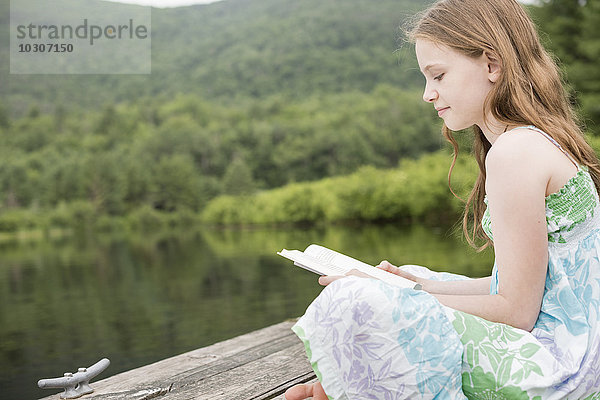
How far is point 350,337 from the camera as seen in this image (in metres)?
0.92

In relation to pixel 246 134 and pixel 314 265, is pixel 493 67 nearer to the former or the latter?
pixel 314 265

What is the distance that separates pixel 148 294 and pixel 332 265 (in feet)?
28.3

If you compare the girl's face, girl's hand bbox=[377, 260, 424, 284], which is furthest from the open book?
the girl's face

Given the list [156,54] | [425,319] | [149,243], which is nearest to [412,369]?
[425,319]

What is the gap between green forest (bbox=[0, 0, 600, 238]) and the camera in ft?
71.9

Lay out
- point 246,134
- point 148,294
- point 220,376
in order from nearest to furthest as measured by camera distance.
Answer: point 220,376 < point 148,294 < point 246,134

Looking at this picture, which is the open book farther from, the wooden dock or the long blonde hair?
the wooden dock

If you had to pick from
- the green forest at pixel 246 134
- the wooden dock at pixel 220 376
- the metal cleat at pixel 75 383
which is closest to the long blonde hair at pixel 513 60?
the wooden dock at pixel 220 376

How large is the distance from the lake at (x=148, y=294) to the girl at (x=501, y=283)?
12.7 ft

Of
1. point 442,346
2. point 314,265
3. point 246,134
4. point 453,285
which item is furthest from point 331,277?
point 246,134

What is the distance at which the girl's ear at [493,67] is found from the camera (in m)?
1.06

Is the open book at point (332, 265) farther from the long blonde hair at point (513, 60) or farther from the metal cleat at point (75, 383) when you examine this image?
the metal cleat at point (75, 383)

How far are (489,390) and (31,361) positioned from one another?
203 inches

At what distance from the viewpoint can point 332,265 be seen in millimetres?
1101
